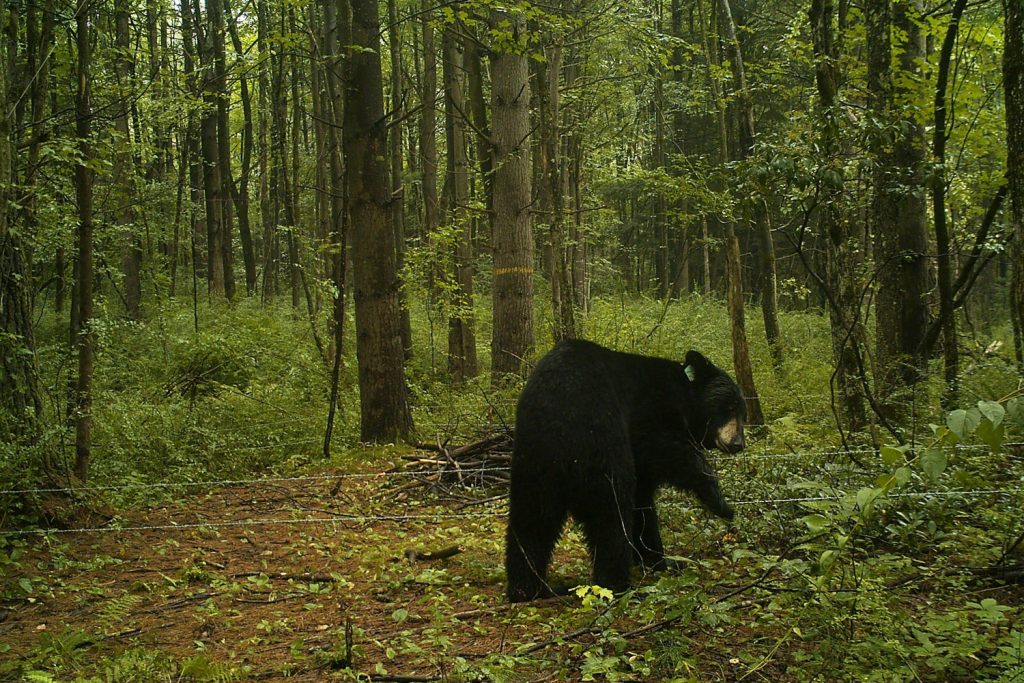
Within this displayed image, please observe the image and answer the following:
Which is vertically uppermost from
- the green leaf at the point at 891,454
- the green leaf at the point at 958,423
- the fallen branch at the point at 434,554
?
the green leaf at the point at 958,423

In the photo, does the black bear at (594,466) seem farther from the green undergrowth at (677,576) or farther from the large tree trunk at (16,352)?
the large tree trunk at (16,352)

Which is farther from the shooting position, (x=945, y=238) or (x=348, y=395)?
(x=348, y=395)

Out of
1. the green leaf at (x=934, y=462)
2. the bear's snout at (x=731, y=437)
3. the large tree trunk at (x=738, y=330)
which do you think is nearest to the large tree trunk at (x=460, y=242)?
the large tree trunk at (x=738, y=330)

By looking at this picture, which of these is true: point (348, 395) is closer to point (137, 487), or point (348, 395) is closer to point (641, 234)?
point (137, 487)

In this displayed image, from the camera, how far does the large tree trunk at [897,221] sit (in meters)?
8.30

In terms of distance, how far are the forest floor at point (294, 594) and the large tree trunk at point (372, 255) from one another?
7.28ft

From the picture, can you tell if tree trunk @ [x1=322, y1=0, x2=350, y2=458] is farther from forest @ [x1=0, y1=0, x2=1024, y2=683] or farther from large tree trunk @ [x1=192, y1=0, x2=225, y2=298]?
large tree trunk @ [x1=192, y1=0, x2=225, y2=298]

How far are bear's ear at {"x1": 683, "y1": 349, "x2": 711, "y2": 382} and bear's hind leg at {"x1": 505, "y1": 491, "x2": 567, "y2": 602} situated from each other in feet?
5.64

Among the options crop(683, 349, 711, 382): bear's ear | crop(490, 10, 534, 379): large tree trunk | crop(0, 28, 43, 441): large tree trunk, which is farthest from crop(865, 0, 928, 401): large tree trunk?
crop(0, 28, 43, 441): large tree trunk

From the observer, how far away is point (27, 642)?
4.96m

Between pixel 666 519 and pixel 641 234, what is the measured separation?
1248 inches

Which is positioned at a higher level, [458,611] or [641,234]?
[641,234]

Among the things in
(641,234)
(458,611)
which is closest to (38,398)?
(458,611)

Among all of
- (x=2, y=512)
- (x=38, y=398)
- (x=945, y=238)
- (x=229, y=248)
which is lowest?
(x=2, y=512)
